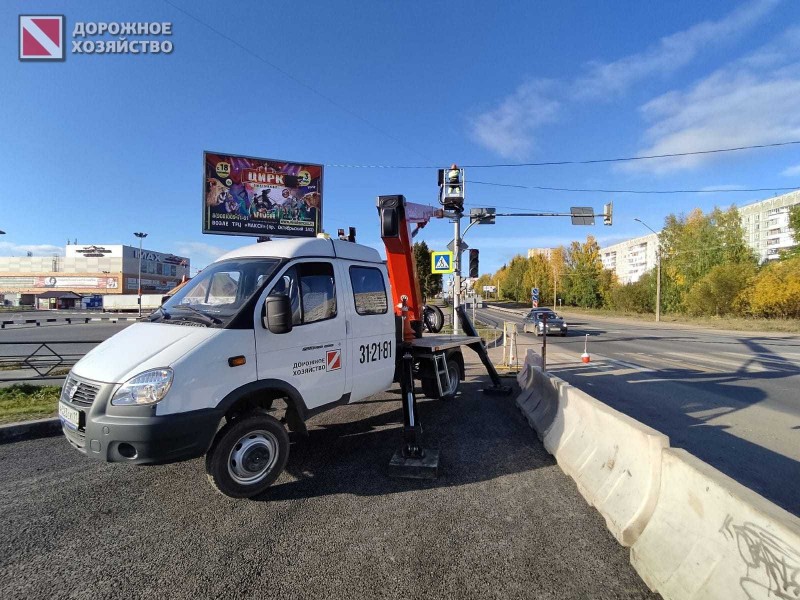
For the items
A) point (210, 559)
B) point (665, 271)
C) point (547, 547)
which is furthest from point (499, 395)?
point (665, 271)

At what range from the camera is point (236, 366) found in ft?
11.9

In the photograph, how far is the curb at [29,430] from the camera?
538 cm

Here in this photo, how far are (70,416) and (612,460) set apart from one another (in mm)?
4709

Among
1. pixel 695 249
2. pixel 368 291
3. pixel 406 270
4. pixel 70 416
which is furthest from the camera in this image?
pixel 695 249

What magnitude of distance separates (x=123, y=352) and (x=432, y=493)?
3.10 metres

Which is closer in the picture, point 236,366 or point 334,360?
point 236,366

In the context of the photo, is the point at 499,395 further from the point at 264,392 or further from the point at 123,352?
the point at 123,352

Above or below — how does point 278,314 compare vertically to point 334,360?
above

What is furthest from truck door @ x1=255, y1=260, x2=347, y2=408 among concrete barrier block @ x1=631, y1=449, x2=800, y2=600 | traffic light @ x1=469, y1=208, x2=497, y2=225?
traffic light @ x1=469, y1=208, x2=497, y2=225

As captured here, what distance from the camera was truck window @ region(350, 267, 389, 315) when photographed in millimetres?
4971

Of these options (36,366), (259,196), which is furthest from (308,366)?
(259,196)

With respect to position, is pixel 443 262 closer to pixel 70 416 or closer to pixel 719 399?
pixel 719 399

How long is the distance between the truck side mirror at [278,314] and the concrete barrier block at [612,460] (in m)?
3.07

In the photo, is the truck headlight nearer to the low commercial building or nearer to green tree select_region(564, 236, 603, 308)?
green tree select_region(564, 236, 603, 308)
